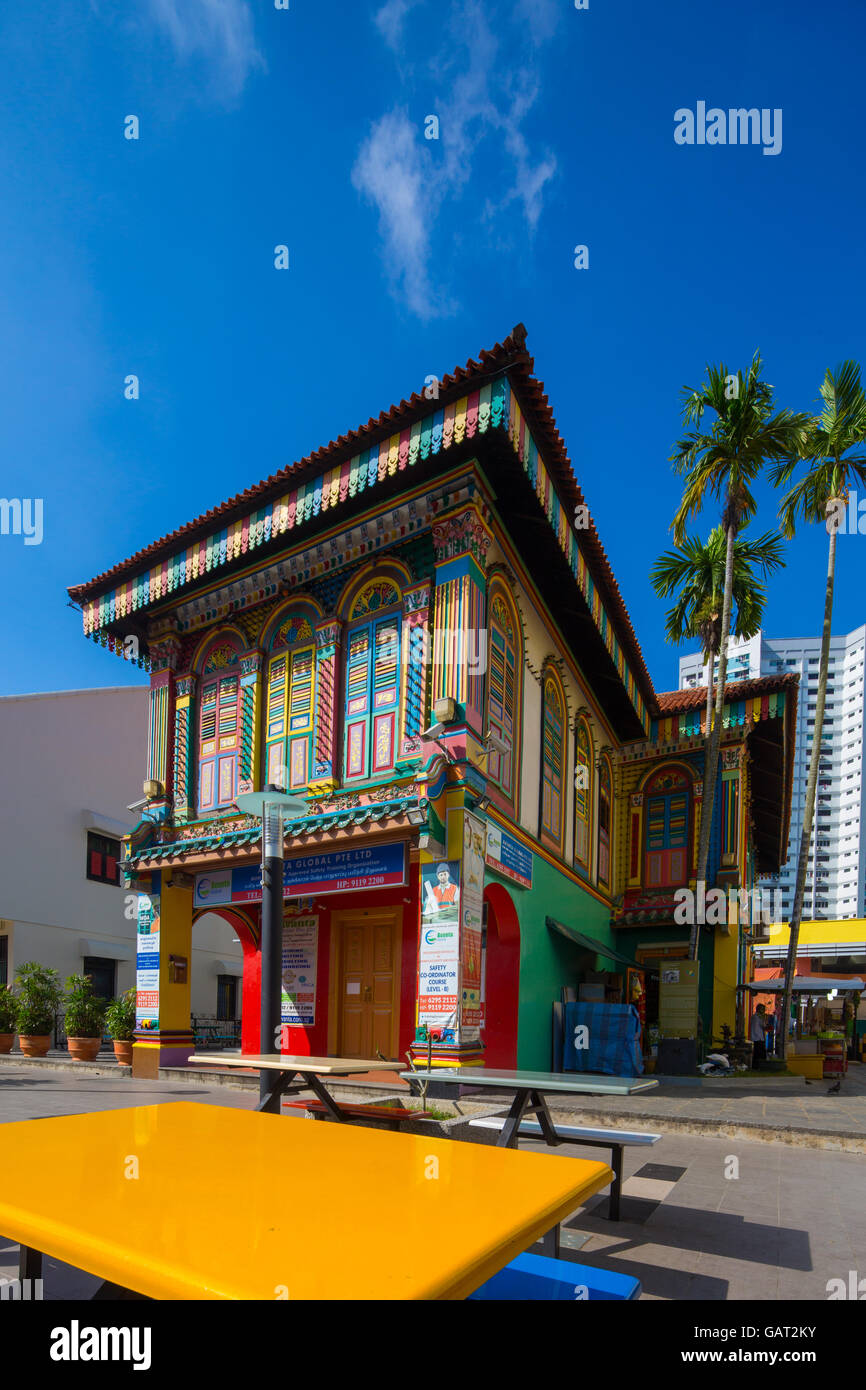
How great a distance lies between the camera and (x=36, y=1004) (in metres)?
17.1

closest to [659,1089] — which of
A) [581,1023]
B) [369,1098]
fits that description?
[581,1023]

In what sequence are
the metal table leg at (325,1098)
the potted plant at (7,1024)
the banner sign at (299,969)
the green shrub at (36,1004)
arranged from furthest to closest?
the potted plant at (7,1024) < the green shrub at (36,1004) < the banner sign at (299,969) < the metal table leg at (325,1098)

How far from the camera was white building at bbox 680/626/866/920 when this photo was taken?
112100 mm

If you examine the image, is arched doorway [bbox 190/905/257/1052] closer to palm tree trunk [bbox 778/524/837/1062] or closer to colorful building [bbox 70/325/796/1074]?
colorful building [bbox 70/325/796/1074]

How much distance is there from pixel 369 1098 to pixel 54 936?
1520cm

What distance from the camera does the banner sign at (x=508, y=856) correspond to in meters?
11.5

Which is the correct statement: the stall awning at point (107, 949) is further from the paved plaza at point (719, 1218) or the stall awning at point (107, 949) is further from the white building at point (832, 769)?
the white building at point (832, 769)

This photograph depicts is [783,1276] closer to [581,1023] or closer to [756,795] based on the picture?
[581,1023]

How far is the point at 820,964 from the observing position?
42.9 m

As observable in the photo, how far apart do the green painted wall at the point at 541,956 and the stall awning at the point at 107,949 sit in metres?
13.6

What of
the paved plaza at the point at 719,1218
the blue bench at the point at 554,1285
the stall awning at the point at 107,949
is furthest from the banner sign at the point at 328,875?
the stall awning at the point at 107,949

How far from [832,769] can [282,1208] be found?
→ 132m

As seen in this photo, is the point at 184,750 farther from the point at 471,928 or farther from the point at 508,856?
the point at 471,928

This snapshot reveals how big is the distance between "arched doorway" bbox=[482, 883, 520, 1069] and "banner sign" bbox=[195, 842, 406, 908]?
7.00 feet
